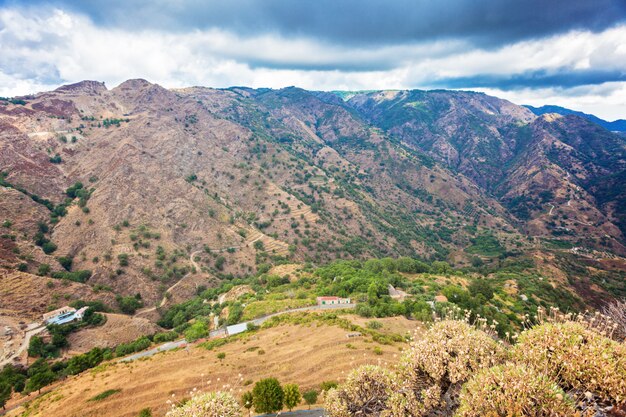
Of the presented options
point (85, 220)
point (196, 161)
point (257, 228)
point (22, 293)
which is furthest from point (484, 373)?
point (196, 161)

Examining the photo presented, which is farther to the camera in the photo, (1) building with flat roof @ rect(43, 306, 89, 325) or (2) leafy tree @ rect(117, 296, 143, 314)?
(2) leafy tree @ rect(117, 296, 143, 314)

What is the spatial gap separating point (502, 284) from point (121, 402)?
87519 millimetres

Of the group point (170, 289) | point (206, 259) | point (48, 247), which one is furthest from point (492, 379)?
point (48, 247)

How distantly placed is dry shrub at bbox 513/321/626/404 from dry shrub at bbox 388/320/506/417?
1.61m

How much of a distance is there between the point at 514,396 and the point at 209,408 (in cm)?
1333

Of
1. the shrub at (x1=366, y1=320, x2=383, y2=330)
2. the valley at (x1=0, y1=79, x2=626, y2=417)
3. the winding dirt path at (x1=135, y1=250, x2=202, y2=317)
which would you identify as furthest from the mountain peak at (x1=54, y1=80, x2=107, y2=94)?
the shrub at (x1=366, y1=320, x2=383, y2=330)

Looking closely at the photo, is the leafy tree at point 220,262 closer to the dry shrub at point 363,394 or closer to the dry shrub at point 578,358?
the dry shrub at point 363,394

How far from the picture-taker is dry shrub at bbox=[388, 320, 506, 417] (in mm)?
14094

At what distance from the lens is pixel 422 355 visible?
15508 millimetres

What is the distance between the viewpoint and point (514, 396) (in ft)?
36.0

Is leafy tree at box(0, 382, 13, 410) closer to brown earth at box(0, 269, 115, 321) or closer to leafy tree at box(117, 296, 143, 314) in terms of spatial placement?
brown earth at box(0, 269, 115, 321)

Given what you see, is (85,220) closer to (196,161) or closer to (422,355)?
(196,161)

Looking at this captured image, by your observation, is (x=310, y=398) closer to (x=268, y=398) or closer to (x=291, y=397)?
(x=291, y=397)

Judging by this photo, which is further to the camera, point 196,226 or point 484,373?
point 196,226
